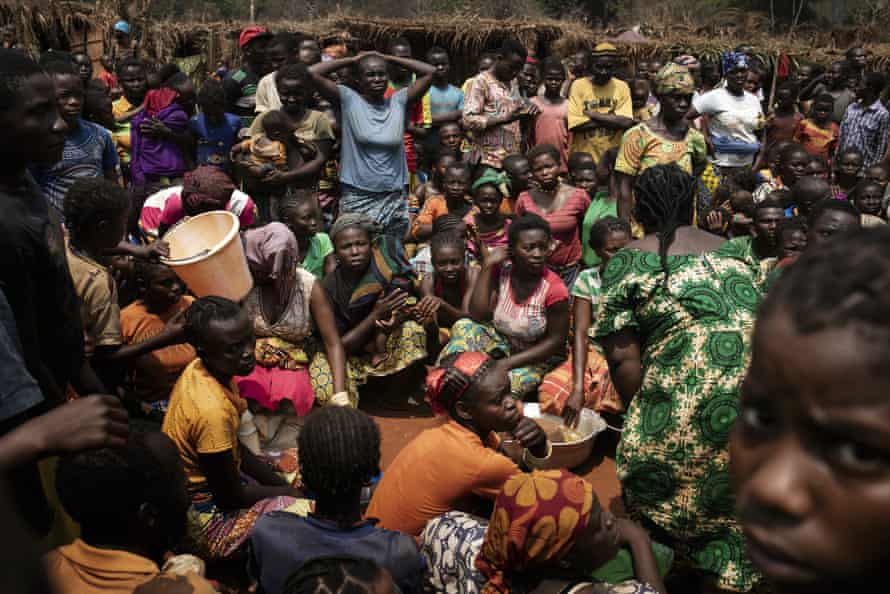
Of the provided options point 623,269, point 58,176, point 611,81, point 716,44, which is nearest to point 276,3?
point 716,44

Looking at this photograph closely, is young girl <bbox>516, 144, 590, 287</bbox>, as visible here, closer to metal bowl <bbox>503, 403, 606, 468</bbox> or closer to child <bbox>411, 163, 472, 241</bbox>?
child <bbox>411, 163, 472, 241</bbox>

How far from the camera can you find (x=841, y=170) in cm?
711

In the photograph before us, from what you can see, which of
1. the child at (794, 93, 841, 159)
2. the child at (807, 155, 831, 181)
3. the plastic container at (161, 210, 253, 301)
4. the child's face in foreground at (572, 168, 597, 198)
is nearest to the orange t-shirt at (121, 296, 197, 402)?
the plastic container at (161, 210, 253, 301)

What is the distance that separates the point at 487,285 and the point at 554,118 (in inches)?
138

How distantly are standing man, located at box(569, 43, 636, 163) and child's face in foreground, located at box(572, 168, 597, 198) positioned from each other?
0.95 metres

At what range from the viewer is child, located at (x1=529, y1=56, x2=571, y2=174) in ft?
25.8

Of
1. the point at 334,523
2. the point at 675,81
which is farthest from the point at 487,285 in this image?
the point at 334,523

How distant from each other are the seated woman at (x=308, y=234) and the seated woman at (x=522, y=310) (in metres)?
0.99

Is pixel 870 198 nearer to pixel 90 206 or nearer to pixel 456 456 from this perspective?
pixel 456 456

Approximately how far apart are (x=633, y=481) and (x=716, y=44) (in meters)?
12.6

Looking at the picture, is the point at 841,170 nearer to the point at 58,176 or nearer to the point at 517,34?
the point at 58,176

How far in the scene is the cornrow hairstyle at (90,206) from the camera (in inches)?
134

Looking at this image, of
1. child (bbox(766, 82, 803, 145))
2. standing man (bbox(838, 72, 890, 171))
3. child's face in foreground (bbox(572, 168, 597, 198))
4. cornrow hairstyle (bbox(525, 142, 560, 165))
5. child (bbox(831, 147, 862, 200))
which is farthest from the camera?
child (bbox(766, 82, 803, 145))

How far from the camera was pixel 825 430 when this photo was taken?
75cm
